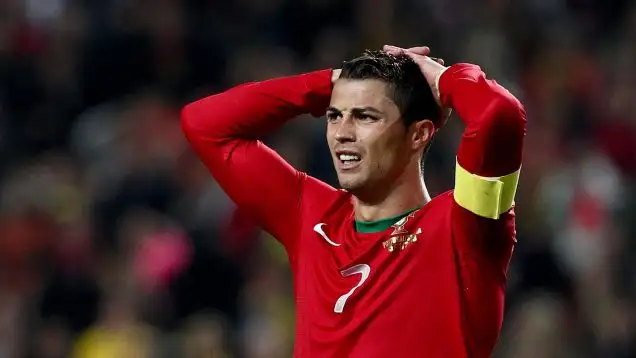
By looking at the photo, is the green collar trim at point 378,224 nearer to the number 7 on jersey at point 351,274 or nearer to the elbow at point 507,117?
the number 7 on jersey at point 351,274

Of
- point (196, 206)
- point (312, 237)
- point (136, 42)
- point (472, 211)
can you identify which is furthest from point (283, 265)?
point (472, 211)

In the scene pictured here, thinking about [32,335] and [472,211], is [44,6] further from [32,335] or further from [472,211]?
[472,211]

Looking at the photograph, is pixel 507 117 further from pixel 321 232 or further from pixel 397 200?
pixel 321 232

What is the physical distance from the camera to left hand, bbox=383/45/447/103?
3322 millimetres

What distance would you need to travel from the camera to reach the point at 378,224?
11.0ft

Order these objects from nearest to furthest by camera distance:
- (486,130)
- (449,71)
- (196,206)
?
(486,130) < (449,71) < (196,206)

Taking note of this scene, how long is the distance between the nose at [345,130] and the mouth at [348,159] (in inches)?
1.3

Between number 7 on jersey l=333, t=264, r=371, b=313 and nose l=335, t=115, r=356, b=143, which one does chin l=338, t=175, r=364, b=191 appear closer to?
nose l=335, t=115, r=356, b=143

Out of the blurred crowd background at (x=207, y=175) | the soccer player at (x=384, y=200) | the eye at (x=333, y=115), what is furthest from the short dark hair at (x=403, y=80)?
the blurred crowd background at (x=207, y=175)

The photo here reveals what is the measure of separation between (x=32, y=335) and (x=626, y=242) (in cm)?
339

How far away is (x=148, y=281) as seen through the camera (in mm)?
6586

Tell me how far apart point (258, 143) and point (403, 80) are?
53 centimetres

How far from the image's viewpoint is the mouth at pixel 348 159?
3.31 m

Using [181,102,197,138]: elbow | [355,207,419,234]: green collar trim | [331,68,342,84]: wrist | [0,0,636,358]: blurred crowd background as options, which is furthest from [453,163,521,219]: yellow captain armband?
[0,0,636,358]: blurred crowd background
